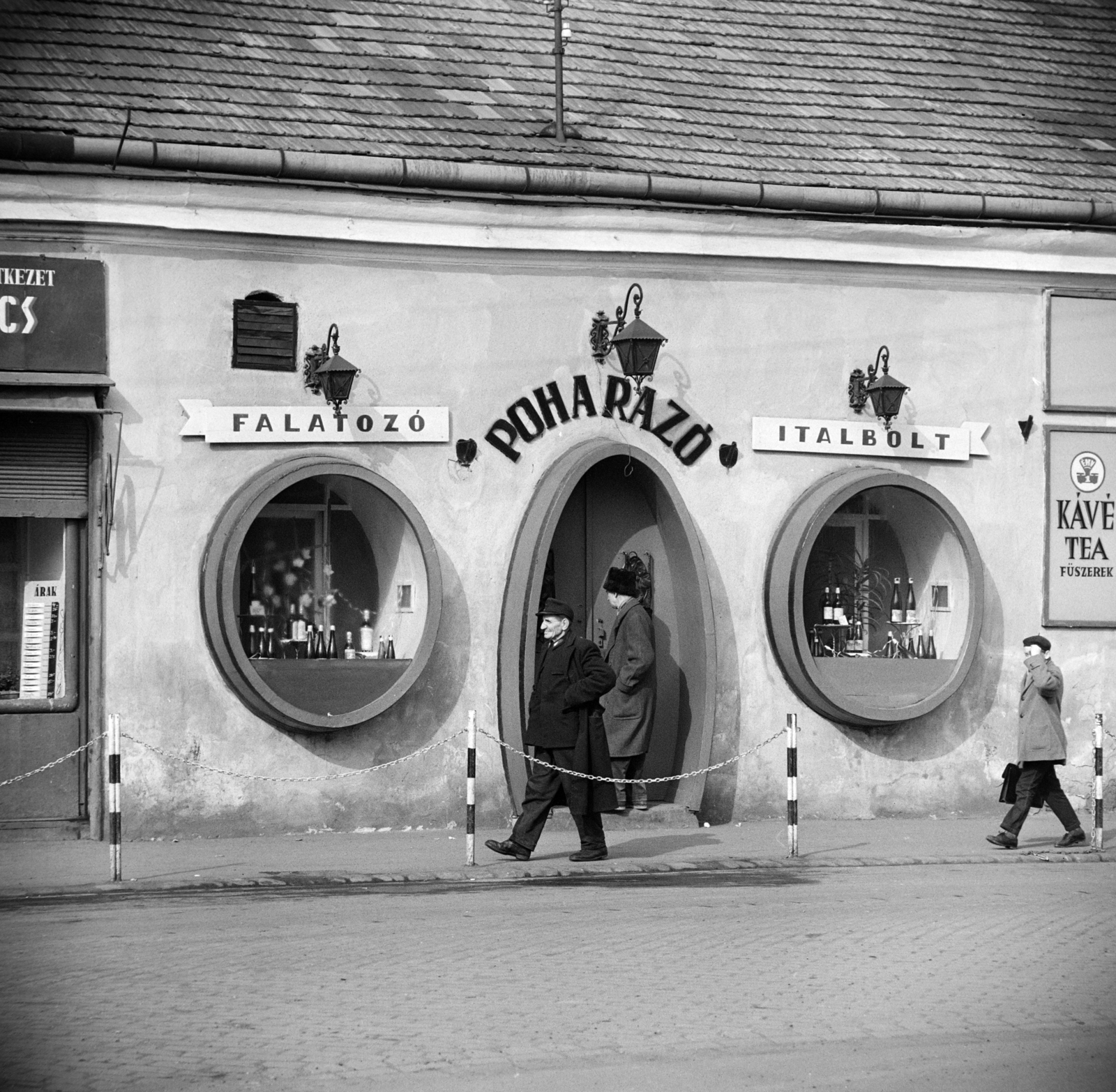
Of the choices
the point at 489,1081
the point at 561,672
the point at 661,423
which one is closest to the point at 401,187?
the point at 661,423

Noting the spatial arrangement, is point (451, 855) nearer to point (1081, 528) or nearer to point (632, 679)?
point (632, 679)

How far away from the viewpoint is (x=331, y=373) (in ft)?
46.4

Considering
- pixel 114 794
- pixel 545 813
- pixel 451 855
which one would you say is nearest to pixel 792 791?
pixel 545 813

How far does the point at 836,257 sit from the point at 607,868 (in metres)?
5.80

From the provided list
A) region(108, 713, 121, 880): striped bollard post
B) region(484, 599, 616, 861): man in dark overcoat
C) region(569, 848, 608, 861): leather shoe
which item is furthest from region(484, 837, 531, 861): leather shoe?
region(108, 713, 121, 880): striped bollard post

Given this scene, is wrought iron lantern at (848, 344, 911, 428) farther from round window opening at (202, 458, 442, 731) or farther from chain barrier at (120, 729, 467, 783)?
chain barrier at (120, 729, 467, 783)

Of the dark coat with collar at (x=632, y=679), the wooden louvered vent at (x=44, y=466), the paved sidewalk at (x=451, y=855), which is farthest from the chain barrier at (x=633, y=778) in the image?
the wooden louvered vent at (x=44, y=466)

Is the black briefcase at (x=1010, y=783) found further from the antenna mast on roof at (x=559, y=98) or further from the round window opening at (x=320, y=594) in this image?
the antenna mast on roof at (x=559, y=98)

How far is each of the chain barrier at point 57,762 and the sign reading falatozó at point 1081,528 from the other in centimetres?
805

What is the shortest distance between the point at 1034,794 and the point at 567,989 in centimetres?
649

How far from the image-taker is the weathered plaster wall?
45.7ft

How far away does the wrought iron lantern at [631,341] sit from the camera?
14.6m

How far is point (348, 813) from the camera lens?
14.4 meters

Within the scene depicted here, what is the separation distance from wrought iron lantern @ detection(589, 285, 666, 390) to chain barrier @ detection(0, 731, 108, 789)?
4.86 meters
